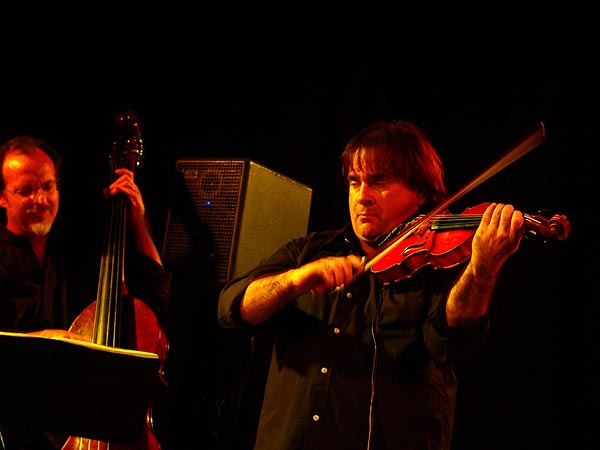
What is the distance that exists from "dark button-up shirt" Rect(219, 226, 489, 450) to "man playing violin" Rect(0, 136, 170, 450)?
624mm

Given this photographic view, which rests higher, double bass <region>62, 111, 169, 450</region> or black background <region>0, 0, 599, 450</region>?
black background <region>0, 0, 599, 450</region>

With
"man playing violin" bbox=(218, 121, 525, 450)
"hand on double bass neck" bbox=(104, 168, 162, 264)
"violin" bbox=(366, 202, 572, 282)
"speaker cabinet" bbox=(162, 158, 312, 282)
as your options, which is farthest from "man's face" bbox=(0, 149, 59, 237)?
"violin" bbox=(366, 202, 572, 282)

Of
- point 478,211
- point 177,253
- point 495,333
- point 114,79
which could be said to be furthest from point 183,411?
point 114,79

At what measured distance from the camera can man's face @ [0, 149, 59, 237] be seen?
9.14ft

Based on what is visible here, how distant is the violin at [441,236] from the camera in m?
1.84

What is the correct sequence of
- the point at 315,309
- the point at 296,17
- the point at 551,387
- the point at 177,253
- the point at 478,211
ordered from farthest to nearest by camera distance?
the point at 296,17 → the point at 177,253 → the point at 551,387 → the point at 315,309 → the point at 478,211

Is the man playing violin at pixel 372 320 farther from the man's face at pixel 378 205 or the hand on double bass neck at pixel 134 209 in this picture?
the hand on double bass neck at pixel 134 209

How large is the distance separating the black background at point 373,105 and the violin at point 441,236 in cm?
37

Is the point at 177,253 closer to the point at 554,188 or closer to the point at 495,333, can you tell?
the point at 495,333

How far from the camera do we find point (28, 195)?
2.79 metres

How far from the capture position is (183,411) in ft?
8.86

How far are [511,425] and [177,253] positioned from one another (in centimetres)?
142

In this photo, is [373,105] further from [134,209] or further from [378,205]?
[134,209]

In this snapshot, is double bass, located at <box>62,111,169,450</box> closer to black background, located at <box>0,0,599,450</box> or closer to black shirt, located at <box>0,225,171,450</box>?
black shirt, located at <box>0,225,171,450</box>
